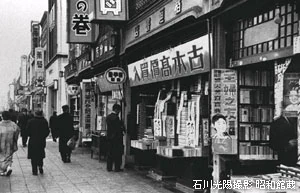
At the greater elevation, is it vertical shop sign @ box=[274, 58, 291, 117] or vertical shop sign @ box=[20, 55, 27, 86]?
vertical shop sign @ box=[20, 55, 27, 86]

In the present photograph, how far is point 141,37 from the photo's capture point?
42.8ft

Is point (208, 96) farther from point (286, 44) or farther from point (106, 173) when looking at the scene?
point (106, 173)

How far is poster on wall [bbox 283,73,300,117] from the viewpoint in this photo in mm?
6743

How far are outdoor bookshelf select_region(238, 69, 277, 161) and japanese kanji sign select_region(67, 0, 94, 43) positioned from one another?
439 inches

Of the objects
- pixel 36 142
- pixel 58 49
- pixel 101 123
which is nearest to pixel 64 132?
pixel 101 123

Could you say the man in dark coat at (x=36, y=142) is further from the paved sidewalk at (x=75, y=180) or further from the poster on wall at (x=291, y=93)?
the poster on wall at (x=291, y=93)

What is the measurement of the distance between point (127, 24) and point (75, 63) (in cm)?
1103

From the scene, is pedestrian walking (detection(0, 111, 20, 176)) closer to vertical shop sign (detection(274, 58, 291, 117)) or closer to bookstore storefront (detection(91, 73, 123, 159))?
bookstore storefront (detection(91, 73, 123, 159))

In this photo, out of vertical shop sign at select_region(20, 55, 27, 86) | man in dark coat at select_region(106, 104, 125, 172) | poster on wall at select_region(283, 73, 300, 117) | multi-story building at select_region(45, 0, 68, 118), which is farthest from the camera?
vertical shop sign at select_region(20, 55, 27, 86)

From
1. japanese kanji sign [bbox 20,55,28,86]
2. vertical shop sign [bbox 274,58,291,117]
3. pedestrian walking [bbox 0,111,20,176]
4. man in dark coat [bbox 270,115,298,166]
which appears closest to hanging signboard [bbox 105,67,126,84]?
pedestrian walking [bbox 0,111,20,176]

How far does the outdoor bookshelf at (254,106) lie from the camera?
28.3 feet

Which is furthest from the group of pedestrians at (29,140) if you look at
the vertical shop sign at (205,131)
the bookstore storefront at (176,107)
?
the vertical shop sign at (205,131)

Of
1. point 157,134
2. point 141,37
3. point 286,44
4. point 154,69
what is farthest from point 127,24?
point 286,44

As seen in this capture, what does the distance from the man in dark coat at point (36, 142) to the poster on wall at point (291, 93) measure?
828 cm
